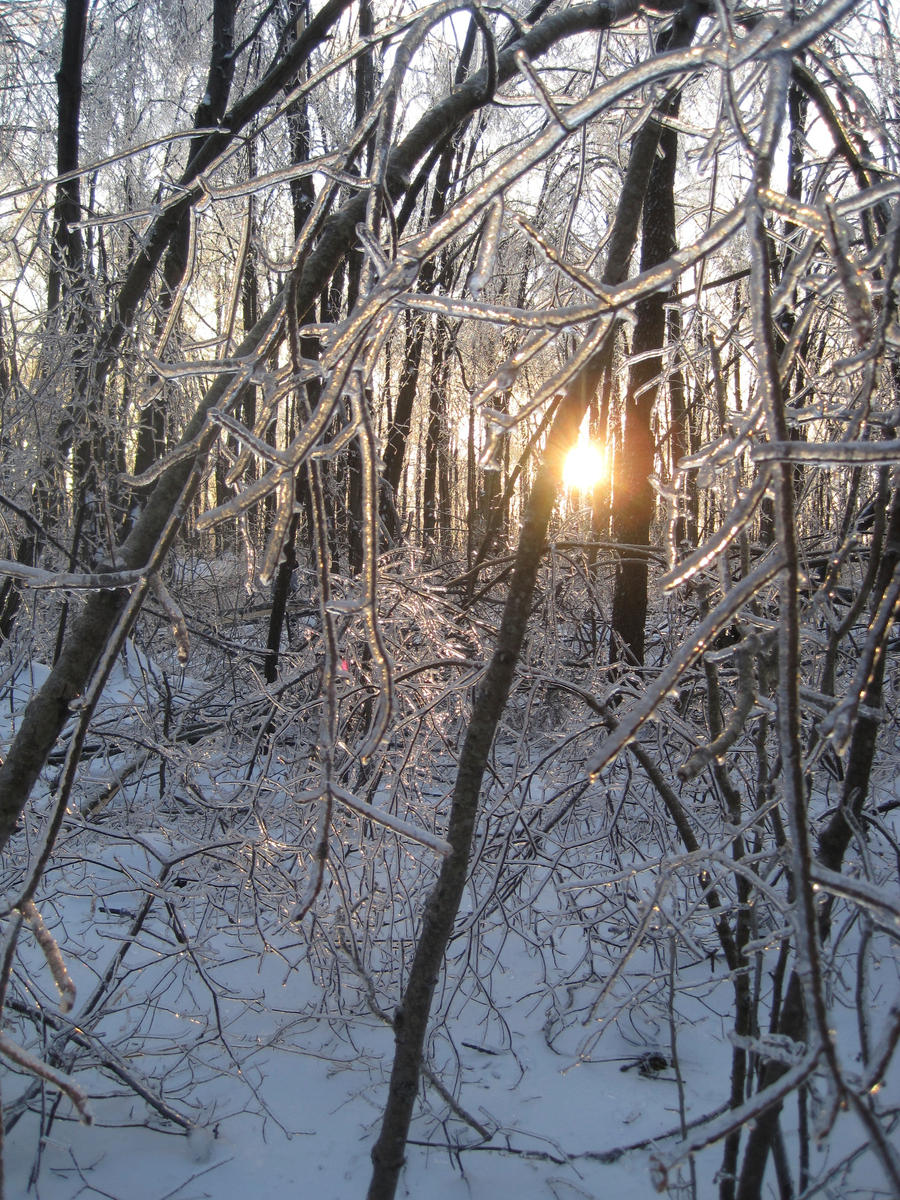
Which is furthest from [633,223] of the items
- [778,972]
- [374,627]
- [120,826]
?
[120,826]

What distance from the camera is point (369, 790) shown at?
7.55 feet

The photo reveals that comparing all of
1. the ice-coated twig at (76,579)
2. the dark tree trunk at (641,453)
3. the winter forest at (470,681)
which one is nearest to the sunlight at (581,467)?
the winter forest at (470,681)

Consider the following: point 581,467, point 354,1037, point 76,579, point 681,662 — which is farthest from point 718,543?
point 581,467

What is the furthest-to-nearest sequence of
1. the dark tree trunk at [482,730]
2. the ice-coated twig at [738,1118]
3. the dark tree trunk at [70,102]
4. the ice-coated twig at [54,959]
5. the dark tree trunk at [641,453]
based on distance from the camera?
the dark tree trunk at [641,453] < the dark tree trunk at [70,102] < the dark tree trunk at [482,730] < the ice-coated twig at [54,959] < the ice-coated twig at [738,1118]

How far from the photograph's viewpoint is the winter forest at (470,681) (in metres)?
0.51

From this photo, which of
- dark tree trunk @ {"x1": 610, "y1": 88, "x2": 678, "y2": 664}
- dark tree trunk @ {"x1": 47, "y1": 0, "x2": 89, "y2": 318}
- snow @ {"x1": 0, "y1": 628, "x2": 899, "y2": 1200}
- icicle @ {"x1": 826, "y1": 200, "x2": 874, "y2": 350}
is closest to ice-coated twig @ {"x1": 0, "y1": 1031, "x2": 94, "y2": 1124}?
icicle @ {"x1": 826, "y1": 200, "x2": 874, "y2": 350}

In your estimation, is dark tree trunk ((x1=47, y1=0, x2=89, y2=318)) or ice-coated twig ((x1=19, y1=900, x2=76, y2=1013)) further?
dark tree trunk ((x1=47, y1=0, x2=89, y2=318))

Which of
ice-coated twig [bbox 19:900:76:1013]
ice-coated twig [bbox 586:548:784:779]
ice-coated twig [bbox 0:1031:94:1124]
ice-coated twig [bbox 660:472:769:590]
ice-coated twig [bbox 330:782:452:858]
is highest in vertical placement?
ice-coated twig [bbox 660:472:769:590]

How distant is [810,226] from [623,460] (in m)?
3.91

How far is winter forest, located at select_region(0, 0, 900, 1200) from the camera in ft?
1.66

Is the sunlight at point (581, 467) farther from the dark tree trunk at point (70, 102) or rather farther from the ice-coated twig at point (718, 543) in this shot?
the dark tree trunk at point (70, 102)

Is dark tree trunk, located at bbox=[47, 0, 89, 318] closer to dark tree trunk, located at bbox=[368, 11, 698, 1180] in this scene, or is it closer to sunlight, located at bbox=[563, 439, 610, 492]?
sunlight, located at bbox=[563, 439, 610, 492]

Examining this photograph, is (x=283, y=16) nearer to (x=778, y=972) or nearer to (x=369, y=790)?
(x=369, y=790)

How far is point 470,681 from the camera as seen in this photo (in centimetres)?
163
